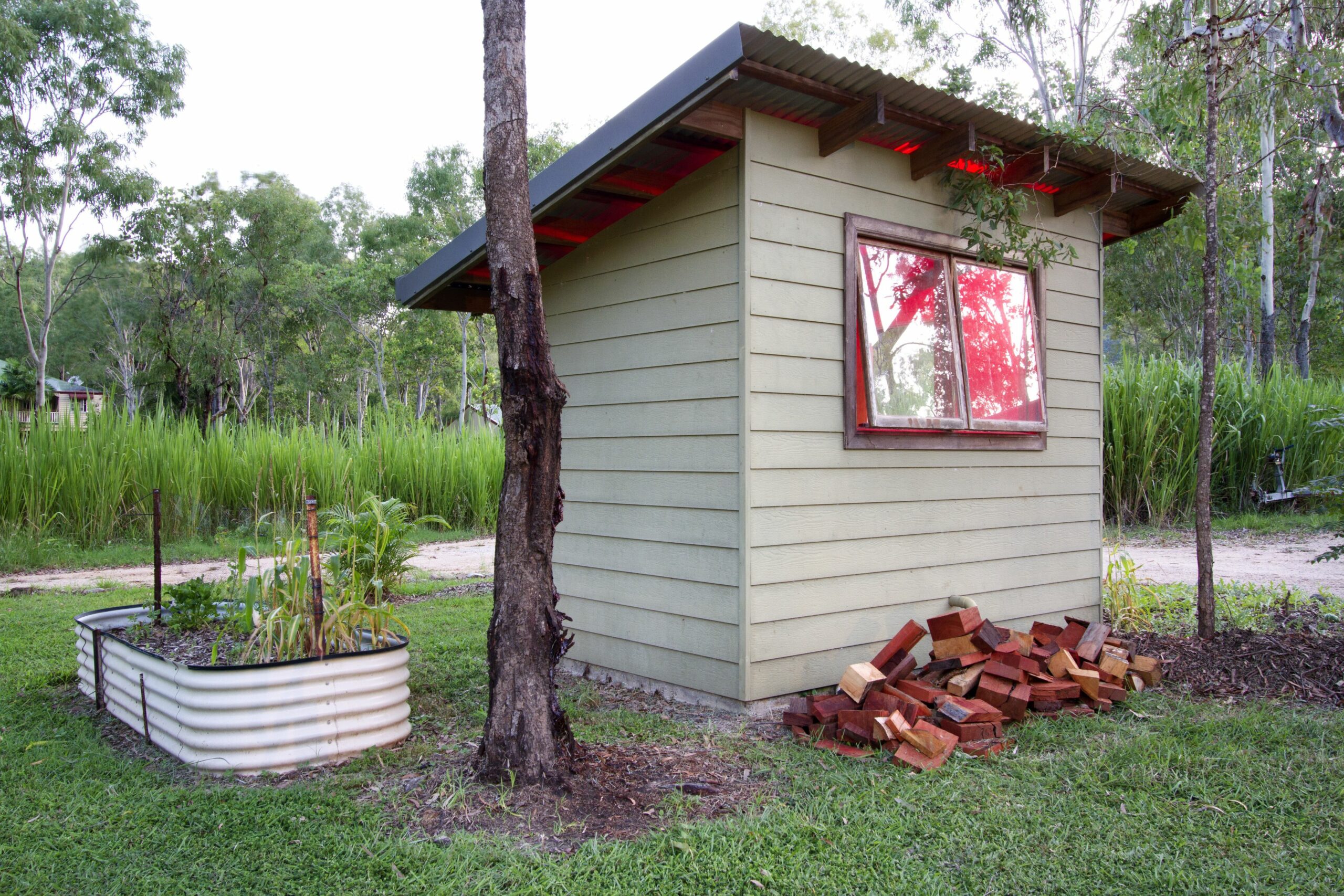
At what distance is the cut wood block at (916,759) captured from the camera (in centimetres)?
324

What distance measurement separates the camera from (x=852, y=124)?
405cm

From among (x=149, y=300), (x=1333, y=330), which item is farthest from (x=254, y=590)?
(x=149, y=300)

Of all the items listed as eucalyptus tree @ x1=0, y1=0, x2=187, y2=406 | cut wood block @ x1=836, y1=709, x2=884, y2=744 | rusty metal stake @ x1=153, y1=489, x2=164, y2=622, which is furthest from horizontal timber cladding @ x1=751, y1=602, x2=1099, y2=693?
eucalyptus tree @ x1=0, y1=0, x2=187, y2=406

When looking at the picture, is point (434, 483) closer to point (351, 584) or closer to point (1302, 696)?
point (351, 584)

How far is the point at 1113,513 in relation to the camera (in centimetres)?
1144

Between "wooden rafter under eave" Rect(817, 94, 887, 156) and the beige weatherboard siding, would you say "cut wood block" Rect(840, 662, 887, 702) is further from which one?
"wooden rafter under eave" Rect(817, 94, 887, 156)

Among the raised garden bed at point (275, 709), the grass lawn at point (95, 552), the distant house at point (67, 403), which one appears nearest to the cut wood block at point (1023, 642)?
the raised garden bed at point (275, 709)

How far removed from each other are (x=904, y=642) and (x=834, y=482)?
2.72 feet

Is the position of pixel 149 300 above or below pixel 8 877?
above

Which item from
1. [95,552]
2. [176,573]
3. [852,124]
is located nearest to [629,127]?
[852,124]

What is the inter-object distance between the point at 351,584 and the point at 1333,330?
87.4 ft

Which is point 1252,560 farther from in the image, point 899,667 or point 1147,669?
point 899,667

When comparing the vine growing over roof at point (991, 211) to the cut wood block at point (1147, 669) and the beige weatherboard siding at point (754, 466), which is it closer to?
the beige weatherboard siding at point (754, 466)

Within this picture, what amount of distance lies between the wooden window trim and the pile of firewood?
0.95m
